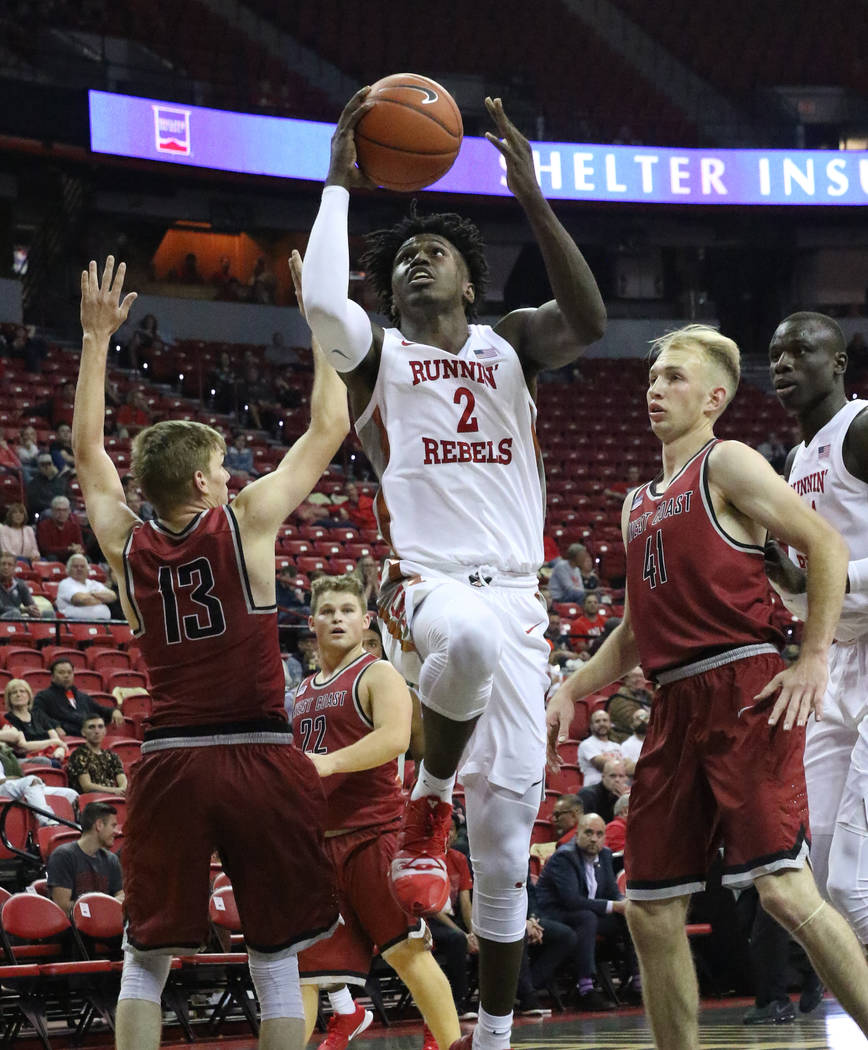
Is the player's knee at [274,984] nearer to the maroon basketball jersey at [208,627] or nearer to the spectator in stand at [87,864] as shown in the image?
the maroon basketball jersey at [208,627]

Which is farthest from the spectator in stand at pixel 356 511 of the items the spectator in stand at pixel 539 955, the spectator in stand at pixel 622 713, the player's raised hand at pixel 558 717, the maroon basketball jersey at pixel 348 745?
the player's raised hand at pixel 558 717

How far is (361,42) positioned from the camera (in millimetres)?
26906

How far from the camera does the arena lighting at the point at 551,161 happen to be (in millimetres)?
22156

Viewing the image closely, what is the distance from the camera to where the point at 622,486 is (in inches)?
886

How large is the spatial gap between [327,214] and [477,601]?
1174 millimetres

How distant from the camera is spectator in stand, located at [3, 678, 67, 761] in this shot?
9906mm

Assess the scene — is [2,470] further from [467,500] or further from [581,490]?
[467,500]

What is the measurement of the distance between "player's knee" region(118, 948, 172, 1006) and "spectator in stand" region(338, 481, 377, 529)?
44.4 ft

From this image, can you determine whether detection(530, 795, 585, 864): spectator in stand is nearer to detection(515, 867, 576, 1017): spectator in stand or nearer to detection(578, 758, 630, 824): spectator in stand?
detection(578, 758, 630, 824): spectator in stand

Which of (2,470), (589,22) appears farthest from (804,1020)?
(589,22)

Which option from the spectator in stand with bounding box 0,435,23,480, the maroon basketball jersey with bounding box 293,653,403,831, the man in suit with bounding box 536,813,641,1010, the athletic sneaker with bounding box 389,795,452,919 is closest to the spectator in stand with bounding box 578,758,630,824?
the man in suit with bounding box 536,813,641,1010

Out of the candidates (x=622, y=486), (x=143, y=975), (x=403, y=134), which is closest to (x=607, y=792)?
(x=143, y=975)

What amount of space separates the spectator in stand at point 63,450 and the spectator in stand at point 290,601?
9.27 feet

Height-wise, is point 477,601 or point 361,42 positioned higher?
point 361,42
